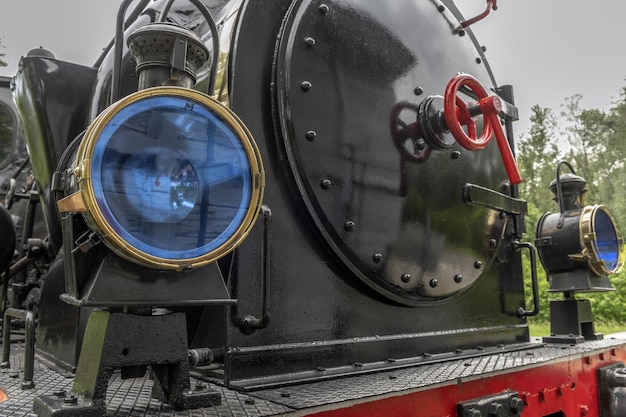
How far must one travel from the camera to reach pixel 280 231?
4.26 feet

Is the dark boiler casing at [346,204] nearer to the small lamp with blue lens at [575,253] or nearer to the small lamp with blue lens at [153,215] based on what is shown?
the small lamp with blue lens at [153,215]

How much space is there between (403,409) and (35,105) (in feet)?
3.84

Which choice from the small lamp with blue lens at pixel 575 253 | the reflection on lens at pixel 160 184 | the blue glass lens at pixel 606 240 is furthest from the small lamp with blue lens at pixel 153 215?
the blue glass lens at pixel 606 240

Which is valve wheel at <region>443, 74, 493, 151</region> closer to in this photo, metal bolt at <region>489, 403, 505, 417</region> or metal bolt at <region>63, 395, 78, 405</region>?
metal bolt at <region>489, 403, 505, 417</region>

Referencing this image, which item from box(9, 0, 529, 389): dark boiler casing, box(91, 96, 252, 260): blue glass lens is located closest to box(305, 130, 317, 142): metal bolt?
box(9, 0, 529, 389): dark boiler casing

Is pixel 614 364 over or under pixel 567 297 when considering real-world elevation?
under

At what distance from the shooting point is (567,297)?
230 centimetres

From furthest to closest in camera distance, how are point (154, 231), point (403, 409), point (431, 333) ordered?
point (431, 333), point (403, 409), point (154, 231)

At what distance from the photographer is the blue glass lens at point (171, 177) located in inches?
31.3

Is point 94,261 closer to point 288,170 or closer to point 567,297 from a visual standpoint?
point 288,170

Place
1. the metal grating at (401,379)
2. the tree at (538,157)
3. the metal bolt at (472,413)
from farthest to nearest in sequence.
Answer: the tree at (538,157)
the metal bolt at (472,413)
the metal grating at (401,379)

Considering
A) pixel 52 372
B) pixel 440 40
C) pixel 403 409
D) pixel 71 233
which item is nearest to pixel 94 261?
pixel 71 233

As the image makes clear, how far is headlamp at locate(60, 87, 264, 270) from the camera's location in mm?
775

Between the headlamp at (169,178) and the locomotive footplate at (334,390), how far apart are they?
0.89 feet
